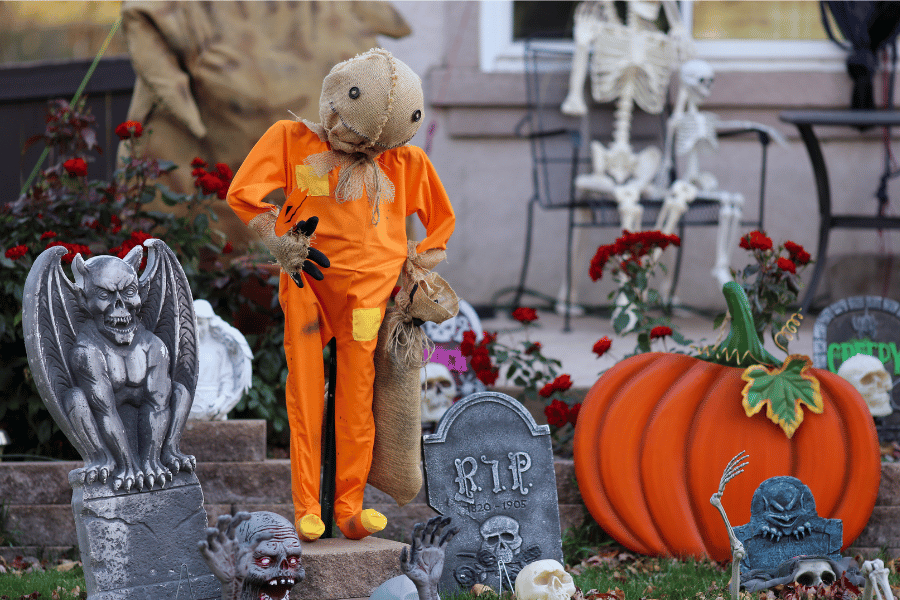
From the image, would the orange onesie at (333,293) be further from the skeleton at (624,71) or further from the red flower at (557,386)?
the skeleton at (624,71)

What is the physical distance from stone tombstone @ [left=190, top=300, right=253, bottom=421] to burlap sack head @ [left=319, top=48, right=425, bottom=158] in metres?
1.13

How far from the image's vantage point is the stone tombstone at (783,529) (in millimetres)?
2865

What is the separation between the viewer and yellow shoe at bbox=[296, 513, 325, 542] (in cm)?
265

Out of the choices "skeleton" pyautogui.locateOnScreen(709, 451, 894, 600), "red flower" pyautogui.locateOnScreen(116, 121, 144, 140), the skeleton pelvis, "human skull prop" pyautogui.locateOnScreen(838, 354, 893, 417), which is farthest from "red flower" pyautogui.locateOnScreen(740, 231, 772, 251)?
"red flower" pyautogui.locateOnScreen(116, 121, 144, 140)

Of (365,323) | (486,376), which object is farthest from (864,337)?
(365,323)

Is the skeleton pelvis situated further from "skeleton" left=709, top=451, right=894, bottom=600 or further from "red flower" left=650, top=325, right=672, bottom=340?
"skeleton" left=709, top=451, right=894, bottom=600

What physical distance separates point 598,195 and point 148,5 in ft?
8.94

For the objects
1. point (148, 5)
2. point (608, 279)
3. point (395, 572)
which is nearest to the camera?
point (395, 572)

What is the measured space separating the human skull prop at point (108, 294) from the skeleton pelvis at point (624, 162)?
365 centimetres

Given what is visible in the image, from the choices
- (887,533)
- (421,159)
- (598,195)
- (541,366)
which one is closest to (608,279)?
(598,195)

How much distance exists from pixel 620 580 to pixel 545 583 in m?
0.48

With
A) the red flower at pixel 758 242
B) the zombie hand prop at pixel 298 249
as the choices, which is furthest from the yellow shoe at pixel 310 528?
the red flower at pixel 758 242

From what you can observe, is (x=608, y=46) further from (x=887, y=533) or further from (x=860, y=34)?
(x=887, y=533)

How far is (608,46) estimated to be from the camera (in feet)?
18.7
